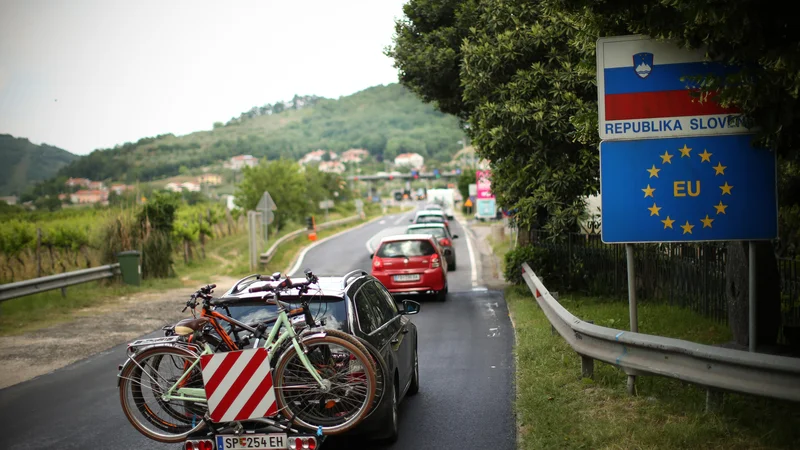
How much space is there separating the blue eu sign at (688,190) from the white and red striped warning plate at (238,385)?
11.3 feet

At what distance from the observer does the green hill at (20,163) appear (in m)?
38.5

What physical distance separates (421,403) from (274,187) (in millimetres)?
50181

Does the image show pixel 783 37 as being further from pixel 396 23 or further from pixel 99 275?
pixel 99 275

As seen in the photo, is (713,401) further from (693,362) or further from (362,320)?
(362,320)

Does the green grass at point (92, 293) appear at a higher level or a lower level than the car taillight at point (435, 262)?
lower

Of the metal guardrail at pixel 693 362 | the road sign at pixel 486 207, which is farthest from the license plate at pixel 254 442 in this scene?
the road sign at pixel 486 207

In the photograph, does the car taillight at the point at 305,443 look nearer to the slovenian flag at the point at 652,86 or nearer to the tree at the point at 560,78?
the slovenian flag at the point at 652,86

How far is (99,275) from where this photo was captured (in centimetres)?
2122

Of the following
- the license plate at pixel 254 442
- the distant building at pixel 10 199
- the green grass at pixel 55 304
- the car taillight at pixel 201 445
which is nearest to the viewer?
the license plate at pixel 254 442

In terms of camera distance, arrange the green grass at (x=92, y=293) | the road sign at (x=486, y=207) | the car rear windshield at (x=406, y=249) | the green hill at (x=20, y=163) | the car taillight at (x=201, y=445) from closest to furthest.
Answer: the car taillight at (x=201, y=445) < the green grass at (x=92, y=293) < the car rear windshield at (x=406, y=249) < the green hill at (x=20, y=163) < the road sign at (x=486, y=207)

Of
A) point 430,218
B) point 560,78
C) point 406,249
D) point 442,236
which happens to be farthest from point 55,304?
point 430,218

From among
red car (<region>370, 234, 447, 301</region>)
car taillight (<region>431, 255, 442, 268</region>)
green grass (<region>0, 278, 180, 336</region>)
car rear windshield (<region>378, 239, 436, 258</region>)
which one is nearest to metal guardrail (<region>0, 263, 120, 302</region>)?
green grass (<region>0, 278, 180, 336</region>)

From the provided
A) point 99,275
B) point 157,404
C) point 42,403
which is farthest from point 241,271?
point 157,404

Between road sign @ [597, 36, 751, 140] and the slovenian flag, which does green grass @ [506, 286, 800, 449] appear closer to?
road sign @ [597, 36, 751, 140]
